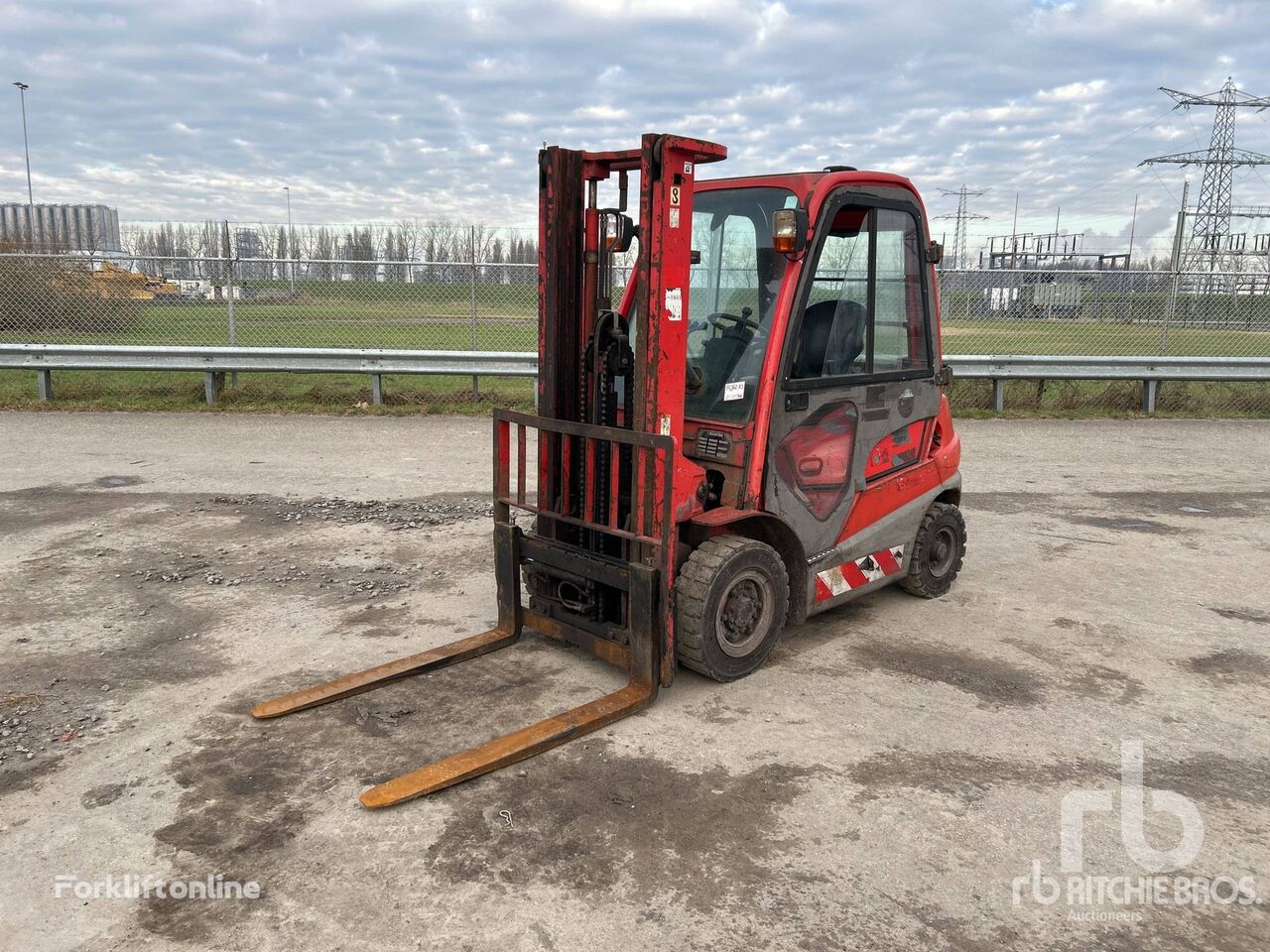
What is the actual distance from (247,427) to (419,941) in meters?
9.89

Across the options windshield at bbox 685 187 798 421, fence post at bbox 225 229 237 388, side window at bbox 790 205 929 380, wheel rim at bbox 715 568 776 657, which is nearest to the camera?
wheel rim at bbox 715 568 776 657

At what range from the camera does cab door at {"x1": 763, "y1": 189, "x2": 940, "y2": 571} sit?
4.68 m

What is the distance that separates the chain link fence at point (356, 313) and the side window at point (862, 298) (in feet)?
29.2

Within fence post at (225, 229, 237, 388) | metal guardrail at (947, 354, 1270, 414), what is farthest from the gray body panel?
fence post at (225, 229, 237, 388)

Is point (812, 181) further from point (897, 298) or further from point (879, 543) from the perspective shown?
point (879, 543)

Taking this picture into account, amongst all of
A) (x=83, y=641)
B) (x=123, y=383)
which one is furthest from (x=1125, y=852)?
(x=123, y=383)

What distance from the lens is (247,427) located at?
11500mm

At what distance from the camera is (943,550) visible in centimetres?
A: 608

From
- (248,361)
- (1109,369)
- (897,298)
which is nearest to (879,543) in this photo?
(897,298)

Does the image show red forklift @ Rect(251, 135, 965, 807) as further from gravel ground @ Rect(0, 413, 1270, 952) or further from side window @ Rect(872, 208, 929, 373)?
gravel ground @ Rect(0, 413, 1270, 952)

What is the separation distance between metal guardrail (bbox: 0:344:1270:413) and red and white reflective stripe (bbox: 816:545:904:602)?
306 inches

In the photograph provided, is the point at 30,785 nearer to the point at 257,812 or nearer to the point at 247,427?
the point at 257,812

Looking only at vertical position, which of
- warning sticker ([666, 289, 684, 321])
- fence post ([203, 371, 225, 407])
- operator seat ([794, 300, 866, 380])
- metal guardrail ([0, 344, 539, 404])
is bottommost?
fence post ([203, 371, 225, 407])

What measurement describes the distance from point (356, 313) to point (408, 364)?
8.27ft
